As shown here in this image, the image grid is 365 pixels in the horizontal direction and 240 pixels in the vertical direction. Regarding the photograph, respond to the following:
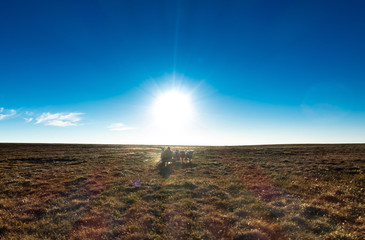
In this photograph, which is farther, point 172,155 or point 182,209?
point 172,155

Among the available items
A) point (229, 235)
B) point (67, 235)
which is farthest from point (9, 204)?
point (229, 235)

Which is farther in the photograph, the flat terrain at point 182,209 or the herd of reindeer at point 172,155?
Answer: the herd of reindeer at point 172,155

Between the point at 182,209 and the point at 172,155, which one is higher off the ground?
the point at 172,155

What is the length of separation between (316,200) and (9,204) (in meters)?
19.6

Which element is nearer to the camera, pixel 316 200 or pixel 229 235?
pixel 229 235

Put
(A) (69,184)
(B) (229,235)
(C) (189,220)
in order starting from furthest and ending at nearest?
(A) (69,184) → (C) (189,220) → (B) (229,235)

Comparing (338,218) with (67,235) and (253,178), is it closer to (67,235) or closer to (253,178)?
(253,178)

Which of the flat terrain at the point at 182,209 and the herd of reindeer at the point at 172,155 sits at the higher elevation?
the herd of reindeer at the point at 172,155

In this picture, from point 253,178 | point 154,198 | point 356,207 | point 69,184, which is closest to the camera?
point 356,207

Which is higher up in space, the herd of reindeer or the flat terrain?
the herd of reindeer

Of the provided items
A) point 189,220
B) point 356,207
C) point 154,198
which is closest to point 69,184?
point 154,198

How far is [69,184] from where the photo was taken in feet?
51.6

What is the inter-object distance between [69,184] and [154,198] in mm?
8992

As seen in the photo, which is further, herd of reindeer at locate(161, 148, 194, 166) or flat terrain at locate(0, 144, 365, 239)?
herd of reindeer at locate(161, 148, 194, 166)
